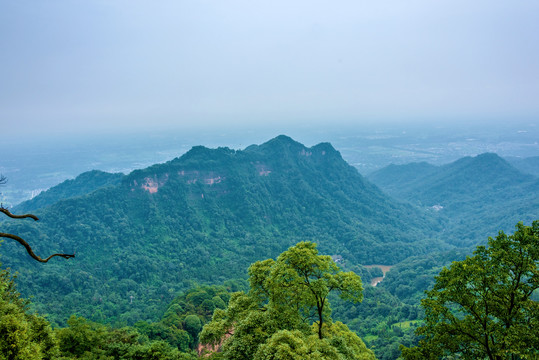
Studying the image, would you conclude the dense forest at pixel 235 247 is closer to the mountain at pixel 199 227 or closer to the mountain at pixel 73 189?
the mountain at pixel 199 227

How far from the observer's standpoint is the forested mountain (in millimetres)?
91188

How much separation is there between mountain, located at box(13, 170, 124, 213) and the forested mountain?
128m

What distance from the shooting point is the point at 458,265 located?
10.5 meters

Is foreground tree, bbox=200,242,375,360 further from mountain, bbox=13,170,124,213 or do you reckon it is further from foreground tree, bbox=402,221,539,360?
mountain, bbox=13,170,124,213

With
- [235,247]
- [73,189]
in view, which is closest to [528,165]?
[235,247]

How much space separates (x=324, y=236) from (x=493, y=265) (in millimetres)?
81290

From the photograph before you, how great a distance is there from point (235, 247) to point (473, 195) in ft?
349

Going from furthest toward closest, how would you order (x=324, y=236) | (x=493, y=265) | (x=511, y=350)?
(x=324, y=236)
(x=493, y=265)
(x=511, y=350)

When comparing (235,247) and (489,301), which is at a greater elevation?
(489,301)

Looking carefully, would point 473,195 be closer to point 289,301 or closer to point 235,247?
point 235,247

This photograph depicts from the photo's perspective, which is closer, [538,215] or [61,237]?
[61,237]

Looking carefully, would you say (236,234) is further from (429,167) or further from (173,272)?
(429,167)

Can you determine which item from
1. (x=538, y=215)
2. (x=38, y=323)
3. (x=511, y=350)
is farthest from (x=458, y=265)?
(x=538, y=215)

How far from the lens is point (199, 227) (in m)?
84.4
